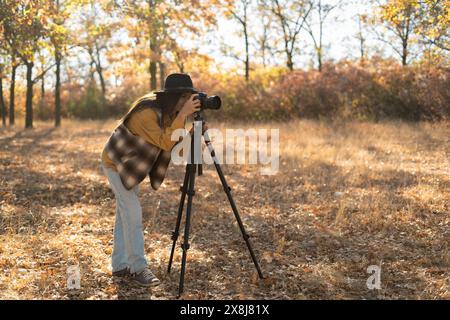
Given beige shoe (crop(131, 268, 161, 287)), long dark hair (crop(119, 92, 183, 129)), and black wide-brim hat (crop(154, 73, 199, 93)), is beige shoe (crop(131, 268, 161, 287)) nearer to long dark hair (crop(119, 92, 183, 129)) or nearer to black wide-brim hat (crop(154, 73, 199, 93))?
long dark hair (crop(119, 92, 183, 129))

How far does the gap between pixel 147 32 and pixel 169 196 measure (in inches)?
468

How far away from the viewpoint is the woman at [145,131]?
4172 millimetres

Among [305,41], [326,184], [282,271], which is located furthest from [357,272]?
[305,41]

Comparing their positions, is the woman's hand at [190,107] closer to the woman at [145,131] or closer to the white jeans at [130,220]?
the woman at [145,131]

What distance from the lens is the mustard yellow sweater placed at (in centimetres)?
413

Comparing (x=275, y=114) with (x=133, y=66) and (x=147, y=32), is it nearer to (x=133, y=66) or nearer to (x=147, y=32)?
(x=147, y=32)

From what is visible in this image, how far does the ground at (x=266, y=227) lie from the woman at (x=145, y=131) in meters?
0.39

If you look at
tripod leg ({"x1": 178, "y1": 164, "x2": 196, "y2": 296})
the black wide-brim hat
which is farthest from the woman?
tripod leg ({"x1": 178, "y1": 164, "x2": 196, "y2": 296})

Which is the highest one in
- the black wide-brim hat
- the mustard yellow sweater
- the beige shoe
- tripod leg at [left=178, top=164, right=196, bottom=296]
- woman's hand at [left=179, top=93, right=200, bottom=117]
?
the black wide-brim hat

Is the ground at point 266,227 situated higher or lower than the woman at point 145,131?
lower

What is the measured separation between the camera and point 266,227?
694cm

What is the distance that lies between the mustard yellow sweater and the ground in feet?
5.12

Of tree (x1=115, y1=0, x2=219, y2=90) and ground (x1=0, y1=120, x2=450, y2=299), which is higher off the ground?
tree (x1=115, y1=0, x2=219, y2=90)

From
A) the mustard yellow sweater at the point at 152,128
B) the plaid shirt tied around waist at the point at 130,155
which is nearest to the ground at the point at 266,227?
the plaid shirt tied around waist at the point at 130,155
